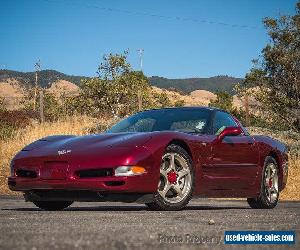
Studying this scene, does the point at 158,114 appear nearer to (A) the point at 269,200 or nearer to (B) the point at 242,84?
(A) the point at 269,200

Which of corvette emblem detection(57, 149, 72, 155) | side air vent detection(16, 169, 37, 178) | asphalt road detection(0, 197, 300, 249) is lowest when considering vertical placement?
asphalt road detection(0, 197, 300, 249)

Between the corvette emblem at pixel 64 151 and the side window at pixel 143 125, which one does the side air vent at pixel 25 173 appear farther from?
the side window at pixel 143 125

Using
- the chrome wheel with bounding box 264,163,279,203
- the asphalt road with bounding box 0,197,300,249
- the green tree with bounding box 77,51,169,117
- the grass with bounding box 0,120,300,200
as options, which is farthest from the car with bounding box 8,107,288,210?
the green tree with bounding box 77,51,169,117

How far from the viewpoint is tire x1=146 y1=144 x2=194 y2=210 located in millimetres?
6543

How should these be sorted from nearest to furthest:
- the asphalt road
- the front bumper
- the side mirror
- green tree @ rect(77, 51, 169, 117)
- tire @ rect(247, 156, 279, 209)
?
the asphalt road < the front bumper < the side mirror < tire @ rect(247, 156, 279, 209) < green tree @ rect(77, 51, 169, 117)

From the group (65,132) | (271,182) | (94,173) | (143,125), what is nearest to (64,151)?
(94,173)

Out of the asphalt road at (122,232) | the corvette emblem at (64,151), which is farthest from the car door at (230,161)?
the asphalt road at (122,232)

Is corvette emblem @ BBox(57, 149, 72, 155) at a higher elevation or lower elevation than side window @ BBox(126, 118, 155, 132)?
lower

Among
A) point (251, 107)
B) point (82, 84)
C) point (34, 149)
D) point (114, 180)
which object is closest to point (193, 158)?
point (114, 180)

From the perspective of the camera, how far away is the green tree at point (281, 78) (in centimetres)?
2458

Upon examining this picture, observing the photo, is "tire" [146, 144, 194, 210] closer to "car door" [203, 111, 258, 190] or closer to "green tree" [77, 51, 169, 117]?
"car door" [203, 111, 258, 190]

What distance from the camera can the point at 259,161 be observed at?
8.20 metres

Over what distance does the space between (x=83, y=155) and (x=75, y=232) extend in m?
2.87

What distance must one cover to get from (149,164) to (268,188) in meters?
2.74
